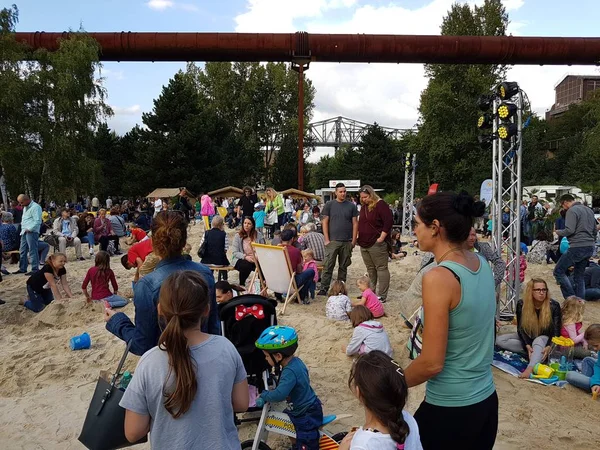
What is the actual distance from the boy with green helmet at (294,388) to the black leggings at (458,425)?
120 cm

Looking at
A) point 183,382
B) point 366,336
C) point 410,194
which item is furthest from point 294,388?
point 410,194

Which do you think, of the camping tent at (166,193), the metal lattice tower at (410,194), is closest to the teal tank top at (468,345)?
the metal lattice tower at (410,194)

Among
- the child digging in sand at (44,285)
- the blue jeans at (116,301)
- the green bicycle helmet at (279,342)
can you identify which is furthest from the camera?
the child digging in sand at (44,285)

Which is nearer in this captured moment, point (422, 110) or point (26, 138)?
point (26, 138)

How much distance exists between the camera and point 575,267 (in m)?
7.51

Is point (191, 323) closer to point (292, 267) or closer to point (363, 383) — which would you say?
point (363, 383)

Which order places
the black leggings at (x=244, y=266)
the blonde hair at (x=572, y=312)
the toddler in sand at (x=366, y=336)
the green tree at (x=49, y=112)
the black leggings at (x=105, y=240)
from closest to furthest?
the toddler in sand at (x=366, y=336) → the blonde hair at (x=572, y=312) → the black leggings at (x=244, y=266) → the black leggings at (x=105, y=240) → the green tree at (x=49, y=112)

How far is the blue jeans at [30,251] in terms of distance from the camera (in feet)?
33.6

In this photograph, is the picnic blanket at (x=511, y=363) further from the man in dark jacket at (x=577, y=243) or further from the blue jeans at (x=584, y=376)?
the man in dark jacket at (x=577, y=243)

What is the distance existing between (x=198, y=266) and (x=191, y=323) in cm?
78

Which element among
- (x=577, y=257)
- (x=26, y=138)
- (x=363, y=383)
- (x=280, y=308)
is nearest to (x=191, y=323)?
(x=363, y=383)

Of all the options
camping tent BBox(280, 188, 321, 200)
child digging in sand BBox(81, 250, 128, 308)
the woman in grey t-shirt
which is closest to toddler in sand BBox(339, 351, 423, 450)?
the woman in grey t-shirt

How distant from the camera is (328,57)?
80.6 ft

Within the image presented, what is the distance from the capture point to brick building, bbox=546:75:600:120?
58281 millimetres
